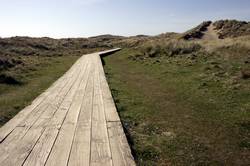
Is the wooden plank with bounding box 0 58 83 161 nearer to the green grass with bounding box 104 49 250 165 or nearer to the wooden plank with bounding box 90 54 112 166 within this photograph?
the wooden plank with bounding box 90 54 112 166

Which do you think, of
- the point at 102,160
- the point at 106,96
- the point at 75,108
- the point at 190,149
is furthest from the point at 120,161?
the point at 106,96

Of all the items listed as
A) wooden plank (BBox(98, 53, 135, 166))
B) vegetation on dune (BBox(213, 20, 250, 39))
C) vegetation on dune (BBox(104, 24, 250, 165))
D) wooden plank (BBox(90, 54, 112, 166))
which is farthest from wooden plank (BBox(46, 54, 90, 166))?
vegetation on dune (BBox(213, 20, 250, 39))

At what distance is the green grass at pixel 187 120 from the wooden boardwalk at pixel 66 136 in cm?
63

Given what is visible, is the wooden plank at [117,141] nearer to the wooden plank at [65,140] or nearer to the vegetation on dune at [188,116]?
the vegetation on dune at [188,116]

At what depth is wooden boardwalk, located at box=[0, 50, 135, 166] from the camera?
14.4ft

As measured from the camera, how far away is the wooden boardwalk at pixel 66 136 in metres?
4.40

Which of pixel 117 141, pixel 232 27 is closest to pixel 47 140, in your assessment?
pixel 117 141

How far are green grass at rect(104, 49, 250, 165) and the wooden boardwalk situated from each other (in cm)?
63

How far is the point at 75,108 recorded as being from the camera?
7672 mm

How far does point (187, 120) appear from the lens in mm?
7848

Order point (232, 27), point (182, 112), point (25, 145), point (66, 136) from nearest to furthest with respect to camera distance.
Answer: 1. point (25, 145)
2. point (66, 136)
3. point (182, 112)
4. point (232, 27)

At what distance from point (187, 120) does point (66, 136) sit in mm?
3649

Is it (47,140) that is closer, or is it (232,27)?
(47,140)

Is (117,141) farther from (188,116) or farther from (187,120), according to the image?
(188,116)
